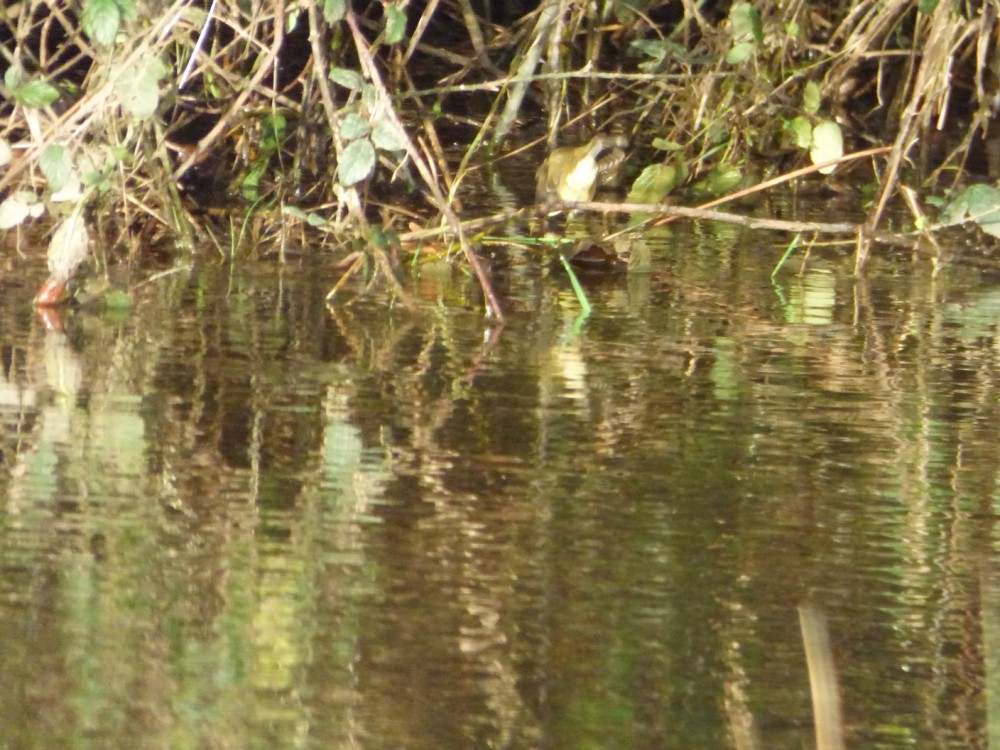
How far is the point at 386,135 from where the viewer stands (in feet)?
7.57

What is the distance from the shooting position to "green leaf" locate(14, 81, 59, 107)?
225 cm

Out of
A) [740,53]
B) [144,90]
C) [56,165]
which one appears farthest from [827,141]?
[56,165]

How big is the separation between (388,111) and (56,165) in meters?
0.44

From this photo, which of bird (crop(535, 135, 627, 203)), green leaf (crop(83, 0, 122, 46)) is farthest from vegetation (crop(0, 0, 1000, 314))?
bird (crop(535, 135, 627, 203))

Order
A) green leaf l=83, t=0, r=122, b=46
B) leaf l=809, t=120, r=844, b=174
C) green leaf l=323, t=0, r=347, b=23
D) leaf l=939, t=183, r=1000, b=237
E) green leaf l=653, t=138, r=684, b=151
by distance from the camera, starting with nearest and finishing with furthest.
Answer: green leaf l=83, t=0, r=122, b=46 < green leaf l=323, t=0, r=347, b=23 < leaf l=939, t=183, r=1000, b=237 < leaf l=809, t=120, r=844, b=174 < green leaf l=653, t=138, r=684, b=151

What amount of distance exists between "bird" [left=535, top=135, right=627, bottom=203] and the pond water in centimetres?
51

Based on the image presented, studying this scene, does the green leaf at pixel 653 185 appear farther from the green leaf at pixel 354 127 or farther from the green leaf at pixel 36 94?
the green leaf at pixel 36 94

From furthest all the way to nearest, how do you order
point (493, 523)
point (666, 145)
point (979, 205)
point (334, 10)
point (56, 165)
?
1. point (666, 145)
2. point (979, 205)
3. point (334, 10)
4. point (56, 165)
5. point (493, 523)

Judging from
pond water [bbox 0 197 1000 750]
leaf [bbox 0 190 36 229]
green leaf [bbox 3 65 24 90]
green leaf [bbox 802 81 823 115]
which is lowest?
pond water [bbox 0 197 1000 750]

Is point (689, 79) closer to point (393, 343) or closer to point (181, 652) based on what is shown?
point (393, 343)

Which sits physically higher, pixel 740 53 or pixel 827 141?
pixel 740 53

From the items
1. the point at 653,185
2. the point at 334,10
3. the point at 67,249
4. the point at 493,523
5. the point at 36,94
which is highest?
the point at 334,10

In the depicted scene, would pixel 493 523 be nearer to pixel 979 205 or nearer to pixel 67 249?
pixel 67 249

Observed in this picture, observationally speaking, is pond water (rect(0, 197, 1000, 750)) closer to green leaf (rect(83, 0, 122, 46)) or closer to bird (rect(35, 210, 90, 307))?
bird (rect(35, 210, 90, 307))
